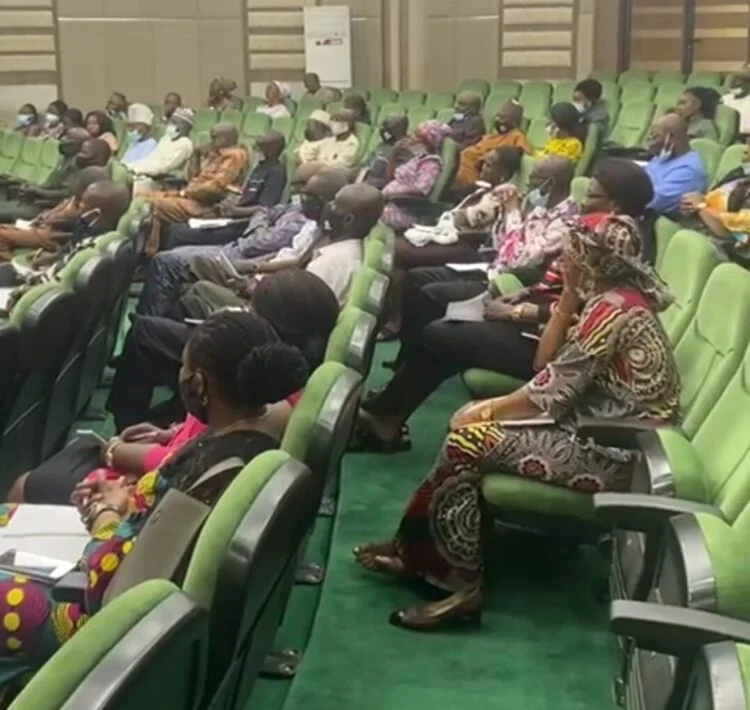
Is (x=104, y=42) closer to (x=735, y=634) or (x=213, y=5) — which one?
(x=213, y=5)

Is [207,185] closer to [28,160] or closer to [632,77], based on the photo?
[28,160]

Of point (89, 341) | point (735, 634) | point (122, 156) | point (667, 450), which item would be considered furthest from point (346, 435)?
point (122, 156)

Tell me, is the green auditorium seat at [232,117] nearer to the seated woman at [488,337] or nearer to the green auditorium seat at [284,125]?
the green auditorium seat at [284,125]

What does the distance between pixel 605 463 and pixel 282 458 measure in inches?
53.6

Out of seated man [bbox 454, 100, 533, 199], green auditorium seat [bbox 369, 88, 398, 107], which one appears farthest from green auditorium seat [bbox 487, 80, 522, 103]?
seated man [bbox 454, 100, 533, 199]

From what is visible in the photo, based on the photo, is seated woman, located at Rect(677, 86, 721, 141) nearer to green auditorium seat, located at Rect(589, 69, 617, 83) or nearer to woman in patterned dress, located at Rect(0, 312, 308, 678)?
green auditorium seat, located at Rect(589, 69, 617, 83)

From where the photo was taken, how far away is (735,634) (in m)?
1.61

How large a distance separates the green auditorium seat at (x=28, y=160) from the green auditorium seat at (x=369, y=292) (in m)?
6.51

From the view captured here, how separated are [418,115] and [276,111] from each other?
186 cm

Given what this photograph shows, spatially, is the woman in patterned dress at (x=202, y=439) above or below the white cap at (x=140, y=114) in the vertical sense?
above

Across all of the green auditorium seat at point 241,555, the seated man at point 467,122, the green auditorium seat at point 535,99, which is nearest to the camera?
the green auditorium seat at point 241,555

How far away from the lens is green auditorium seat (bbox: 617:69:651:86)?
36.8 ft

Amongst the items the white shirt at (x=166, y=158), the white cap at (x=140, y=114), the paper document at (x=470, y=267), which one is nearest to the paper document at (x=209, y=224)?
the paper document at (x=470, y=267)

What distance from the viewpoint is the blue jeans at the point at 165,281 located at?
16.6 ft
